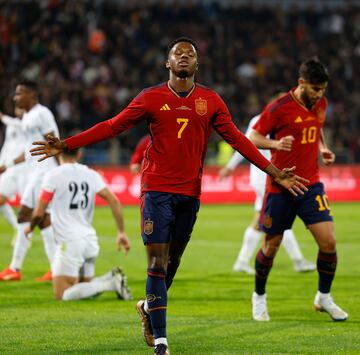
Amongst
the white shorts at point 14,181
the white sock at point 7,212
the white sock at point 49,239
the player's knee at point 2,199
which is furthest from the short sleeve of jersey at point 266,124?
the white sock at point 7,212

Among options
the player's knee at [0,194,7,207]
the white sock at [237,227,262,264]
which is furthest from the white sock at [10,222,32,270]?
the white sock at [237,227,262,264]

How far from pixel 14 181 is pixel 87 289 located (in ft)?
14.2

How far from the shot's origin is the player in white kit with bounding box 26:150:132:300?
34.6 ft

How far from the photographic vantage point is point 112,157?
88.4ft

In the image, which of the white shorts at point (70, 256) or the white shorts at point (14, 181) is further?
the white shorts at point (14, 181)

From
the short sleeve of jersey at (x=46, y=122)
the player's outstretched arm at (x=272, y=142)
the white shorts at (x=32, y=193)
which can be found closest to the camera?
the player's outstretched arm at (x=272, y=142)

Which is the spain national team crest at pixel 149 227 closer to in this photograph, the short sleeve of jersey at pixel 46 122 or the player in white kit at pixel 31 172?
the player in white kit at pixel 31 172

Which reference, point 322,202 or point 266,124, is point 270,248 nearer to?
point 322,202

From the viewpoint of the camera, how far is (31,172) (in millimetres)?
13141

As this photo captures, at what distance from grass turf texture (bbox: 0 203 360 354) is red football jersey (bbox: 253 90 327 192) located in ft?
4.63

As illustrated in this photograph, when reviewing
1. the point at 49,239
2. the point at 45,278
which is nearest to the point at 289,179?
the point at 49,239

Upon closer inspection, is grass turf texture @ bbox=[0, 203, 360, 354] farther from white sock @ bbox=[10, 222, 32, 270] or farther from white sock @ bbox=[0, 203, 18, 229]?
white sock @ bbox=[0, 203, 18, 229]

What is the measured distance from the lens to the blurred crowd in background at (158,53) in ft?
93.3

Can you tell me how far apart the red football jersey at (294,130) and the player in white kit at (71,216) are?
6.95ft
